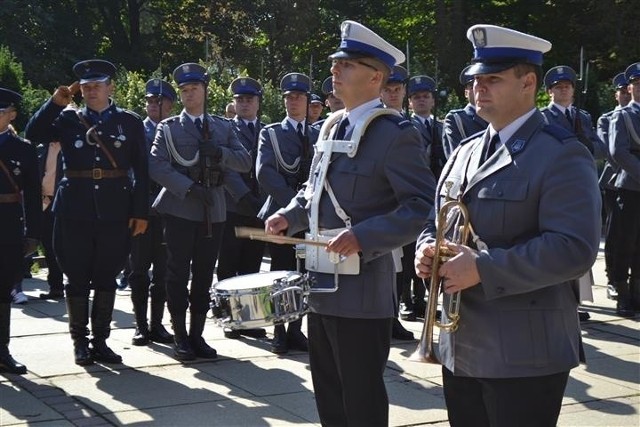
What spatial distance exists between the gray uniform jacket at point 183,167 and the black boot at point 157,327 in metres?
1.03

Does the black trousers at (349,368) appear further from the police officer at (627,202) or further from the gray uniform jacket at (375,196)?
the police officer at (627,202)

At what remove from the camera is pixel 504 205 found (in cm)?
394

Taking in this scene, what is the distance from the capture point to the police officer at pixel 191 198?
8297 mm

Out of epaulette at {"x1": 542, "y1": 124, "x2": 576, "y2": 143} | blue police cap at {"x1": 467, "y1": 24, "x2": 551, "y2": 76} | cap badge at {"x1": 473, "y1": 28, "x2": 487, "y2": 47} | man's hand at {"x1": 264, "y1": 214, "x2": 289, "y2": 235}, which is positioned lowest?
man's hand at {"x1": 264, "y1": 214, "x2": 289, "y2": 235}

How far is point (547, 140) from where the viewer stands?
397cm

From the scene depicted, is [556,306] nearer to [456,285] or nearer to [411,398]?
[456,285]

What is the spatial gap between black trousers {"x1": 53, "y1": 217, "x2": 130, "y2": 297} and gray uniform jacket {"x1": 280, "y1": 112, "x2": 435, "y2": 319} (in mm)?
3417

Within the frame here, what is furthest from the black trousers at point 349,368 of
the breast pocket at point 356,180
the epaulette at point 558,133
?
the epaulette at point 558,133

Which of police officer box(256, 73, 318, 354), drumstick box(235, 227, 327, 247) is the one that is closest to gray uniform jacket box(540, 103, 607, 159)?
police officer box(256, 73, 318, 354)

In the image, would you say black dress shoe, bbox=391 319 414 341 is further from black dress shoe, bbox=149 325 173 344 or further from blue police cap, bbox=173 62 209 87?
blue police cap, bbox=173 62 209 87

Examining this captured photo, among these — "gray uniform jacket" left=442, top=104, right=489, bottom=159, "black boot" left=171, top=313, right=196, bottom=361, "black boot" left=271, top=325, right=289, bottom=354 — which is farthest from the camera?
"gray uniform jacket" left=442, top=104, right=489, bottom=159

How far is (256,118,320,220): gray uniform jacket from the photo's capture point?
8.62 metres

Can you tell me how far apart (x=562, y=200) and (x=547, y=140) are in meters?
0.27

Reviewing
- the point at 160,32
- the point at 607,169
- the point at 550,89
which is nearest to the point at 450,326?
the point at 550,89
